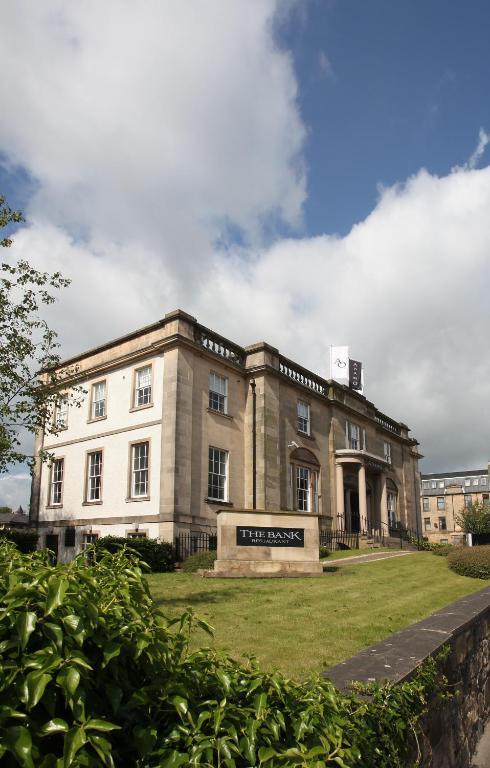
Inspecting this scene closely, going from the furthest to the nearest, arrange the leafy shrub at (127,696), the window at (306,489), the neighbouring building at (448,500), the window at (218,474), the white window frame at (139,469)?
1. the neighbouring building at (448,500)
2. the window at (306,489)
3. the window at (218,474)
4. the white window frame at (139,469)
5. the leafy shrub at (127,696)

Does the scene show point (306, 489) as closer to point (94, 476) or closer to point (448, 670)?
point (94, 476)

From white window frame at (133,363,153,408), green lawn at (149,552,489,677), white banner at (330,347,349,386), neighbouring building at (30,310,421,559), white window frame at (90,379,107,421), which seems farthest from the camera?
white banner at (330,347,349,386)

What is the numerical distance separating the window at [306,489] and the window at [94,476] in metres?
9.66

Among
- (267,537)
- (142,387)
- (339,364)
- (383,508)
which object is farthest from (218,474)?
(383,508)

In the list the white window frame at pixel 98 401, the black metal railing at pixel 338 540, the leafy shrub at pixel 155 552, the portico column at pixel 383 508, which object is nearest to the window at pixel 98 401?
the white window frame at pixel 98 401

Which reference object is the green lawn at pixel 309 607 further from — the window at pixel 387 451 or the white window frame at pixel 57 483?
the window at pixel 387 451

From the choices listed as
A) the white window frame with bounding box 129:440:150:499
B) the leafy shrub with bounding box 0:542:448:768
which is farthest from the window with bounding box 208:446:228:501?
the leafy shrub with bounding box 0:542:448:768

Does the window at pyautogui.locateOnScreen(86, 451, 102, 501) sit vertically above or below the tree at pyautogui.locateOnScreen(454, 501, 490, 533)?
above

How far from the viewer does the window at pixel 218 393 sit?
1024 inches

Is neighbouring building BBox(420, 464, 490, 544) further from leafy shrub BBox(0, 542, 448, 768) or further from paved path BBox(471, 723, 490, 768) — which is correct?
leafy shrub BBox(0, 542, 448, 768)

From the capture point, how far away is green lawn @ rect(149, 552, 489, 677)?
7.86 meters

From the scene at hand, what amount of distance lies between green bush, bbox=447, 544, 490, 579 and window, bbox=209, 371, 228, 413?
1161cm

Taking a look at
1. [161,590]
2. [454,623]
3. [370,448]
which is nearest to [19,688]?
[454,623]

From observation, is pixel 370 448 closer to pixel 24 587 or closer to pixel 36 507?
pixel 36 507
